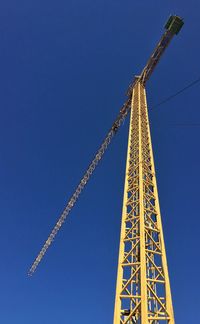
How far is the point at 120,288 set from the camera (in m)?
11.0

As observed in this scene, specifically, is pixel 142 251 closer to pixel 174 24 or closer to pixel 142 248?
pixel 142 248

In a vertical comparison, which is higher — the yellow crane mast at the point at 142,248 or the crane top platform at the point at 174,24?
the crane top platform at the point at 174,24

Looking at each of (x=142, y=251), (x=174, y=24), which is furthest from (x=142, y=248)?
(x=174, y=24)

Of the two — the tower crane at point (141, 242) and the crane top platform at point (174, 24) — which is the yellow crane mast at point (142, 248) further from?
the crane top platform at point (174, 24)

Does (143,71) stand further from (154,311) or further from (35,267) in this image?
(35,267)

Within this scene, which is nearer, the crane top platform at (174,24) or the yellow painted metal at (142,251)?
the yellow painted metal at (142,251)

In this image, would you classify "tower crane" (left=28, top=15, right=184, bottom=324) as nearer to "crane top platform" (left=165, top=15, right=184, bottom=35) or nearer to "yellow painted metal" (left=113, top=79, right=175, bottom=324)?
"yellow painted metal" (left=113, top=79, right=175, bottom=324)

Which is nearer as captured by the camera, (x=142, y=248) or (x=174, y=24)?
(x=142, y=248)

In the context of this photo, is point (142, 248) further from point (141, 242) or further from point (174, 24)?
point (174, 24)

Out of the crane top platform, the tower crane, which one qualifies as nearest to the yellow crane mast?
the tower crane

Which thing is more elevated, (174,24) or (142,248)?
(174,24)

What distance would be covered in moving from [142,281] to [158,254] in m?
2.17

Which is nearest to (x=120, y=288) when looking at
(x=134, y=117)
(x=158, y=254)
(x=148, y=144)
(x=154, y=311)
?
(x=154, y=311)

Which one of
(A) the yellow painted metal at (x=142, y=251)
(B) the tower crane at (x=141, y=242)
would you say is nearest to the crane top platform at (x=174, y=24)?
(B) the tower crane at (x=141, y=242)
